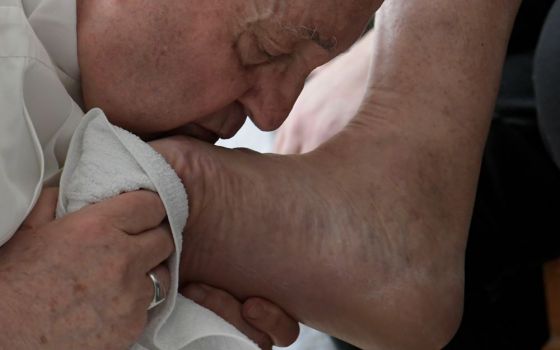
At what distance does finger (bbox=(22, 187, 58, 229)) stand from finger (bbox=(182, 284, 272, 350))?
0.61 ft

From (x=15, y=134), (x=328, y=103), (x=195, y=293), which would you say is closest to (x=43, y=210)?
(x=15, y=134)

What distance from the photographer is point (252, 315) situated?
947 millimetres

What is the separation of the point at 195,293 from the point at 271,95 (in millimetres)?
254

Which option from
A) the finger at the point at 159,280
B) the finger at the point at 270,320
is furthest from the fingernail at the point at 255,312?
the finger at the point at 159,280

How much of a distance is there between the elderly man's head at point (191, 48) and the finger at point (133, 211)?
14 centimetres

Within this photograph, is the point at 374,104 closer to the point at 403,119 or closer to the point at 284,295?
the point at 403,119

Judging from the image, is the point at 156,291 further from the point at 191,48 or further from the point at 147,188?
the point at 191,48

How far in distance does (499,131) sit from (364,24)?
479 millimetres

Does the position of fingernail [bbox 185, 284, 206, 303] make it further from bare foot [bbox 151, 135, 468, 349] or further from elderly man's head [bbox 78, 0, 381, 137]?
elderly man's head [bbox 78, 0, 381, 137]

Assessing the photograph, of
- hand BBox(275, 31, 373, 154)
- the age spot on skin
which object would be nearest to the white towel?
the age spot on skin

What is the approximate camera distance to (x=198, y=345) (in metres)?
0.86

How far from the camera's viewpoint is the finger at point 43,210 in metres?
0.81

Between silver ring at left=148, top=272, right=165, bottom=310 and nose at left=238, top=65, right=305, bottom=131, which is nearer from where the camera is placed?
silver ring at left=148, top=272, right=165, bottom=310

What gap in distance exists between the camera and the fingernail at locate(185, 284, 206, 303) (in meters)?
0.92
